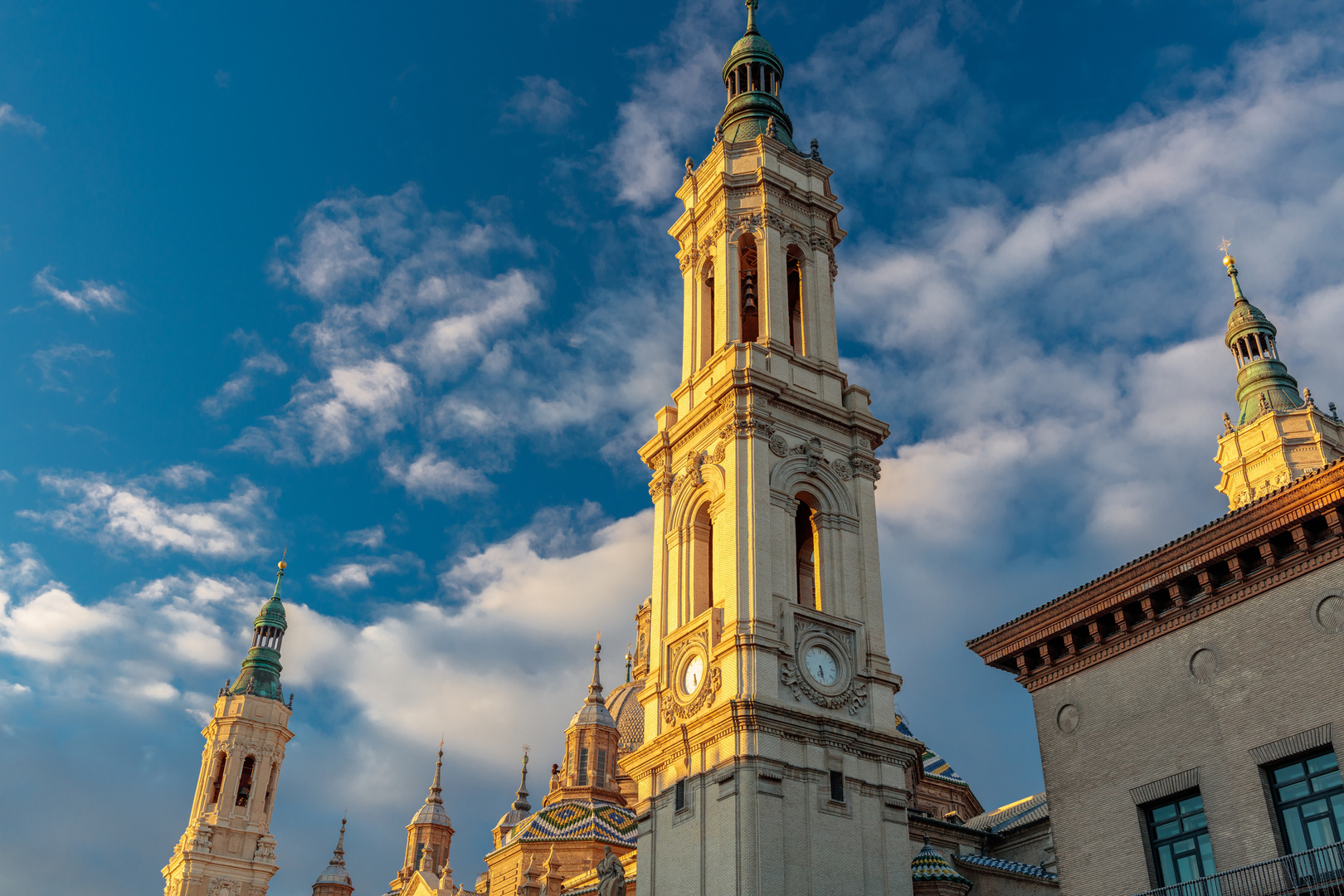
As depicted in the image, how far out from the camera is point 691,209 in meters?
41.0

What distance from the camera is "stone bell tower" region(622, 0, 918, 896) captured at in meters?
29.4

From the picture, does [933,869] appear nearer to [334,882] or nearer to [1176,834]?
[1176,834]

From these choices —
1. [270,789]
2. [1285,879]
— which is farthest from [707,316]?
[270,789]

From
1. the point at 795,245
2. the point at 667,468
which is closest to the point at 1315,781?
the point at 667,468

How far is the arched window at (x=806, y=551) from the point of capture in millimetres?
35188

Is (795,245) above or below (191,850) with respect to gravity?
above

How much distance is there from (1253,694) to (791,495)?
1760 cm

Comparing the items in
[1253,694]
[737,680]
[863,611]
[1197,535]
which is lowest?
[1253,694]

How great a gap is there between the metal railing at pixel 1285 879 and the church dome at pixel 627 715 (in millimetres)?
46442

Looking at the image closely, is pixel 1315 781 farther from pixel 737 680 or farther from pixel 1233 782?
pixel 737 680

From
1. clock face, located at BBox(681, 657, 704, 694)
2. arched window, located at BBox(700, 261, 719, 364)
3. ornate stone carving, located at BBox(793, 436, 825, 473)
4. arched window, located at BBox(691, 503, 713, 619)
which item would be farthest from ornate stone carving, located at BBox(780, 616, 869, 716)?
arched window, located at BBox(700, 261, 719, 364)

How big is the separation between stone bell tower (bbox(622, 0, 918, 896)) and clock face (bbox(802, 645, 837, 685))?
0.06 metres

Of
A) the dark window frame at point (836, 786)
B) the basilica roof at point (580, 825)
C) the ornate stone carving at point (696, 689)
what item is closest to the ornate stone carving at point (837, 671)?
the dark window frame at point (836, 786)

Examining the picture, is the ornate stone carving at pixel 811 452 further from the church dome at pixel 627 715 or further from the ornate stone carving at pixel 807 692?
the church dome at pixel 627 715
